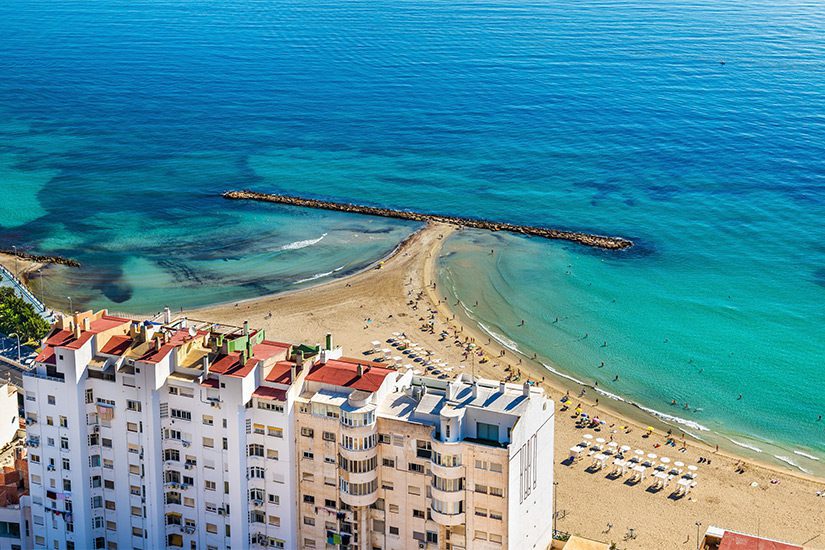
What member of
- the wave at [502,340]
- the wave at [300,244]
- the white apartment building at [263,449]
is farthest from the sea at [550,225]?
the white apartment building at [263,449]

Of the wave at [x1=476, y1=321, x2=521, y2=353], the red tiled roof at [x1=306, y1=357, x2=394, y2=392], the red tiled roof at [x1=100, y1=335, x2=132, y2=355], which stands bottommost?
the wave at [x1=476, y1=321, x2=521, y2=353]

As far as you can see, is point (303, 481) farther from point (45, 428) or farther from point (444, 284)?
point (444, 284)

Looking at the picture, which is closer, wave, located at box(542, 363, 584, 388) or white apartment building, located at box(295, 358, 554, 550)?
white apartment building, located at box(295, 358, 554, 550)

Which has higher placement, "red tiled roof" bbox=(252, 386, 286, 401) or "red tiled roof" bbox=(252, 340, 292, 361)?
"red tiled roof" bbox=(252, 340, 292, 361)

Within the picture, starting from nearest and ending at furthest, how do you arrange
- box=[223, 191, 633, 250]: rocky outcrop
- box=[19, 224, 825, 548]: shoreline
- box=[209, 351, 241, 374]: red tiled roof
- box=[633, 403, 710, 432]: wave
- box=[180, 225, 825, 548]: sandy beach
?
1. box=[209, 351, 241, 374]: red tiled roof
2. box=[180, 225, 825, 548]: sandy beach
3. box=[19, 224, 825, 548]: shoreline
4. box=[633, 403, 710, 432]: wave
5. box=[223, 191, 633, 250]: rocky outcrop

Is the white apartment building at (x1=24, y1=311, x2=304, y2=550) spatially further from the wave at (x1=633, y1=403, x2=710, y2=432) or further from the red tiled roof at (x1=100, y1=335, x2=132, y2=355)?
the wave at (x1=633, y1=403, x2=710, y2=432)

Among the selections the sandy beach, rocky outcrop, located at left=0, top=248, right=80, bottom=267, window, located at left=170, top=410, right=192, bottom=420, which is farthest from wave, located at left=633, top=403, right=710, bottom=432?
rocky outcrop, located at left=0, top=248, right=80, bottom=267

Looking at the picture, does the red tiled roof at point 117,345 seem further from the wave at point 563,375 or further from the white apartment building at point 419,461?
the wave at point 563,375
